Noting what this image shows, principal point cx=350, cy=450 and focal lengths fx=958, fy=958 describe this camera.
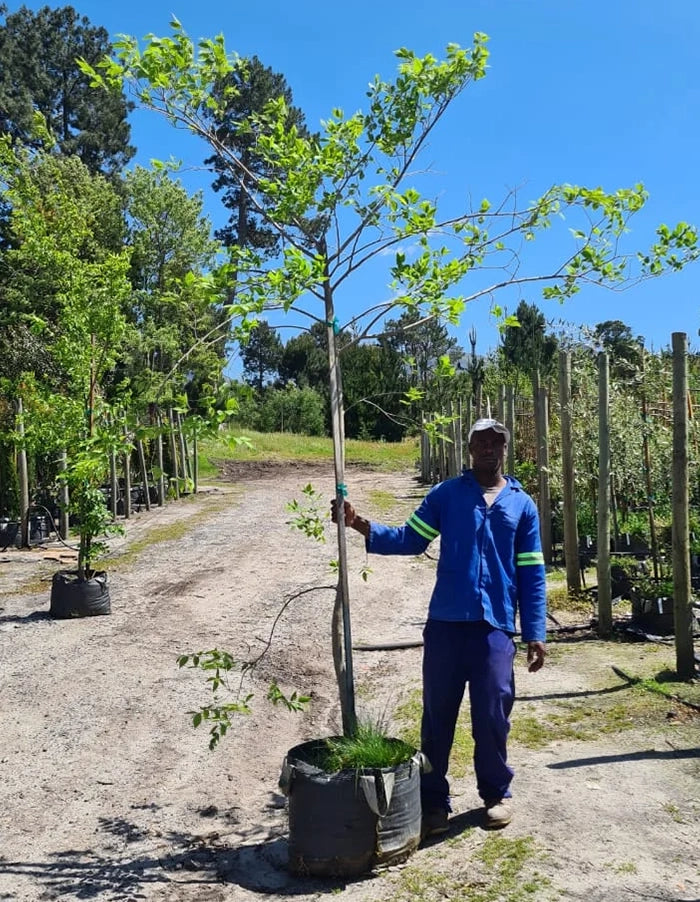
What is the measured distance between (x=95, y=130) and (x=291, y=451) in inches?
530

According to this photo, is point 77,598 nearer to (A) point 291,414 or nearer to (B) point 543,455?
(B) point 543,455

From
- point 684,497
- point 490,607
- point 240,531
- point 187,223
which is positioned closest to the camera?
point 490,607

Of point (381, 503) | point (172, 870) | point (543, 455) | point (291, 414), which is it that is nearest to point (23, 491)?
point (543, 455)

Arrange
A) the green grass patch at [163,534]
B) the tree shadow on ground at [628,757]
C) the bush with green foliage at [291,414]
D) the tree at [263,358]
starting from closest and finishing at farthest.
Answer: the tree shadow on ground at [628,757], the green grass patch at [163,534], the bush with green foliage at [291,414], the tree at [263,358]

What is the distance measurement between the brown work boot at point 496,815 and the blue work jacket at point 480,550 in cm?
69

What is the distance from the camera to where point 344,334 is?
4246 millimetres

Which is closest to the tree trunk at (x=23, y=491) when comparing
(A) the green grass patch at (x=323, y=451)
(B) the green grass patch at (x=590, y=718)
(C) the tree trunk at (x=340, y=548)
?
(B) the green grass patch at (x=590, y=718)

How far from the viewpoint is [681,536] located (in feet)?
19.2

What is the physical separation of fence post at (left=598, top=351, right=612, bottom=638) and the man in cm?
361

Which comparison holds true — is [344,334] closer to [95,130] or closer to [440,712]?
[440,712]

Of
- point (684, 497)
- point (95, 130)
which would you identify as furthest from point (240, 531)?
point (95, 130)

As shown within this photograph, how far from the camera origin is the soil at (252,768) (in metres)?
3.63

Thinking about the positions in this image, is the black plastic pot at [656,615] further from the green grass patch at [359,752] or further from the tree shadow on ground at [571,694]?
the green grass patch at [359,752]

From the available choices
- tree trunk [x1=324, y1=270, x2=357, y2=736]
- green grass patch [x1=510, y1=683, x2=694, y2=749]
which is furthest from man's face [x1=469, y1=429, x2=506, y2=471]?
green grass patch [x1=510, y1=683, x2=694, y2=749]
